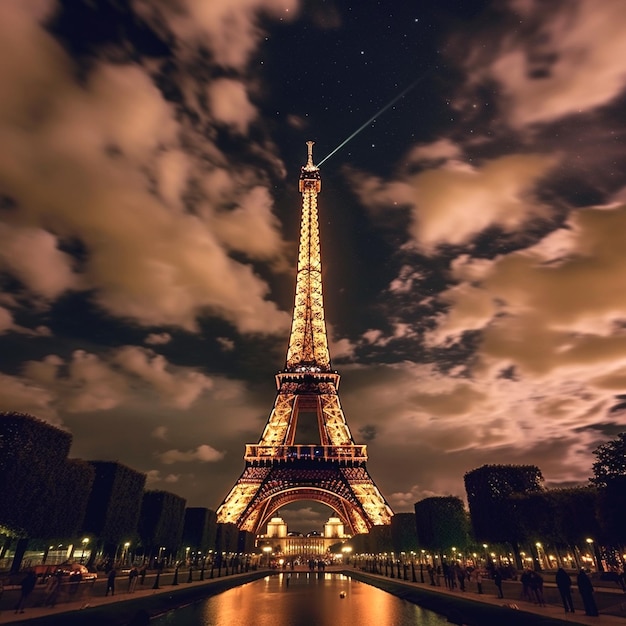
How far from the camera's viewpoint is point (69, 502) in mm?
31688

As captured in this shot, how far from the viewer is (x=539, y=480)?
1650 inches

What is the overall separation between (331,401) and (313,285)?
909 inches

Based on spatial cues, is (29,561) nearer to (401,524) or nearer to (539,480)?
(401,524)

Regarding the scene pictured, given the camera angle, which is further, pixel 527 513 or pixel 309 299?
pixel 309 299

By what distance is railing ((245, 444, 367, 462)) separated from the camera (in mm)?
60531

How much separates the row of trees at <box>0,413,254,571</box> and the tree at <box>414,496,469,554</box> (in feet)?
81.6

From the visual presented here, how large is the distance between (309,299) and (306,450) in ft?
90.6

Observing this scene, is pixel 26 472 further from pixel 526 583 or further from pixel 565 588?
pixel 565 588

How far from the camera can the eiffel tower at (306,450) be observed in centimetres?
5834

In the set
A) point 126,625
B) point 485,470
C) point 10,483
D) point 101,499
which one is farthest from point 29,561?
point 485,470

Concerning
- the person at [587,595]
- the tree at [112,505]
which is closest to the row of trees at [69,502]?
the tree at [112,505]

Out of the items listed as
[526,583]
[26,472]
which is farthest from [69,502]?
[526,583]

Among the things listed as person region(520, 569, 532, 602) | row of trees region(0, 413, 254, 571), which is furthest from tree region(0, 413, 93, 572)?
person region(520, 569, 532, 602)

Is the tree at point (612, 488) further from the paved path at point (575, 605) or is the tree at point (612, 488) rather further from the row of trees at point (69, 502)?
the row of trees at point (69, 502)
